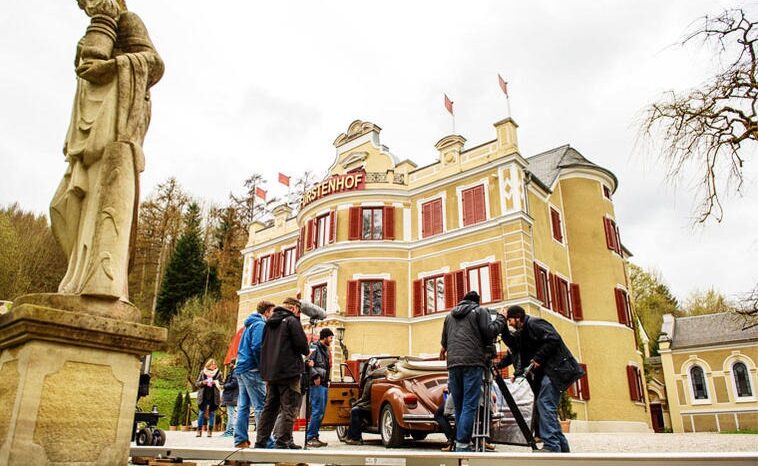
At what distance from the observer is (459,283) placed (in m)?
23.3

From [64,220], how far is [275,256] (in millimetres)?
29978

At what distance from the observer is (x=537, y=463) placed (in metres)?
3.43

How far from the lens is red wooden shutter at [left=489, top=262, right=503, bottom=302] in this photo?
71.7ft

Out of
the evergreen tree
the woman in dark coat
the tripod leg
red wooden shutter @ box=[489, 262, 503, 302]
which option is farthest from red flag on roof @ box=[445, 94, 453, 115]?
the evergreen tree

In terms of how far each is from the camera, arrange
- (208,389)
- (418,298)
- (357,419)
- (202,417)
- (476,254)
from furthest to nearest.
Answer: (418,298) → (476,254) → (202,417) → (208,389) → (357,419)

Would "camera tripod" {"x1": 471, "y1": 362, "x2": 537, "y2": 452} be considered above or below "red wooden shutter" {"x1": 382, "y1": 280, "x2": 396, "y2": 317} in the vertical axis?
below

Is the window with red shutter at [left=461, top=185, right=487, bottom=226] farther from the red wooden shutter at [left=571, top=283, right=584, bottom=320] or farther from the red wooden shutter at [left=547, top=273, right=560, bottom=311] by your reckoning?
the red wooden shutter at [left=571, top=283, right=584, bottom=320]

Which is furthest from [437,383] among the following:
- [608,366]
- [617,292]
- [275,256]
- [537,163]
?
[275,256]

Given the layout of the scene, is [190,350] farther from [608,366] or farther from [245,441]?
[245,441]

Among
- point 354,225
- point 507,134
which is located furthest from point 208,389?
point 507,134

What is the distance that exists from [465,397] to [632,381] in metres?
20.8

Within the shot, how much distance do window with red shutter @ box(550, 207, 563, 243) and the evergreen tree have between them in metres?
29.8

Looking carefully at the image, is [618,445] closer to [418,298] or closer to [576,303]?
[418,298]

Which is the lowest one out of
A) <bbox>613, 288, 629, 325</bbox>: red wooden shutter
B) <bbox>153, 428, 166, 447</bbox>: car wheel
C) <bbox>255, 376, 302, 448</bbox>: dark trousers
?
<bbox>153, 428, 166, 447</bbox>: car wheel
